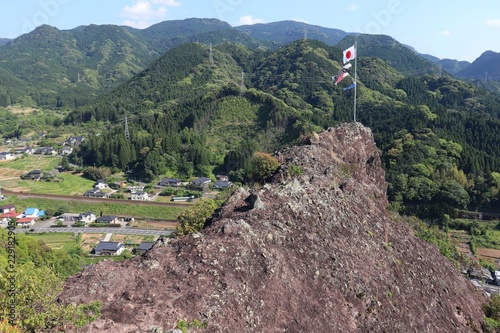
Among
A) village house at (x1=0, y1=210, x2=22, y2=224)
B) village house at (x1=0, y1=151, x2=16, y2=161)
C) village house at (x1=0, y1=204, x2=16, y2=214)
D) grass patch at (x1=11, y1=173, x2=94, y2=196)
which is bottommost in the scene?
village house at (x1=0, y1=210, x2=22, y2=224)

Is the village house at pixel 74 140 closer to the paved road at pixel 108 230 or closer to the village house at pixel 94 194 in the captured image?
the village house at pixel 94 194

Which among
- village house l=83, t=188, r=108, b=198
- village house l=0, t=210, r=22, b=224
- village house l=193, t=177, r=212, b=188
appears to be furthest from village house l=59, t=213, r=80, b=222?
village house l=193, t=177, r=212, b=188

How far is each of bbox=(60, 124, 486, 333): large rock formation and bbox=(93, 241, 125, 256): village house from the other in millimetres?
41537

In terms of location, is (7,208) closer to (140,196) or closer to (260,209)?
(140,196)

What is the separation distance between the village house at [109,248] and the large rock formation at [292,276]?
136ft

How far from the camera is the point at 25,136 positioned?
17625 cm

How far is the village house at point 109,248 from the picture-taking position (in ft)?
212

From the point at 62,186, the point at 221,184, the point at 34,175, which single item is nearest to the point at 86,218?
the point at 62,186

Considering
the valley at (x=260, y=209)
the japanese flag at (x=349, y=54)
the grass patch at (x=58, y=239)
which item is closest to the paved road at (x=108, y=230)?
the valley at (x=260, y=209)

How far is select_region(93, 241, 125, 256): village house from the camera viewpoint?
6469cm

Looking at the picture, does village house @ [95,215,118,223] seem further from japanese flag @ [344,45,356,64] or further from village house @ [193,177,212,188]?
japanese flag @ [344,45,356,64]

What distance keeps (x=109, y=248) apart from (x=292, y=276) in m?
51.0

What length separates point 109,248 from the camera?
6512 centimetres

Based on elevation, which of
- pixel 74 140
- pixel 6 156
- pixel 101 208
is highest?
pixel 74 140
